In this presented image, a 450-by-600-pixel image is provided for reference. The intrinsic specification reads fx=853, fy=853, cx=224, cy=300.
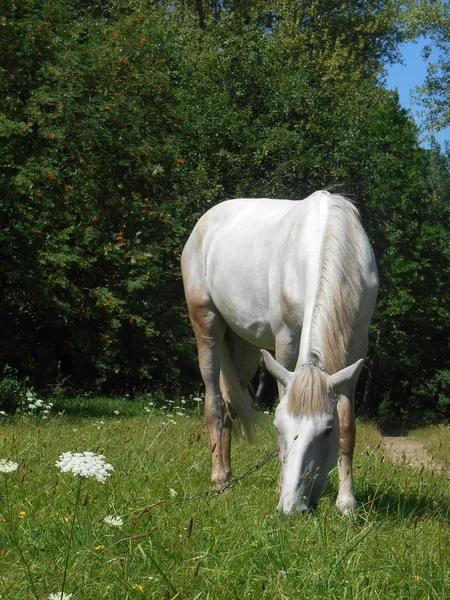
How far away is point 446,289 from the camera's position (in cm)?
2461

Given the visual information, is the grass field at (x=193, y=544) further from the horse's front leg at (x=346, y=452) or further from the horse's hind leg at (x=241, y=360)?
the horse's hind leg at (x=241, y=360)

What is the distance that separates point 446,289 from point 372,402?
448cm

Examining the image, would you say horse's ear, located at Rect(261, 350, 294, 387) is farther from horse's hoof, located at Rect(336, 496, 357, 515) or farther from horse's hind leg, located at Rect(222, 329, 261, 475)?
horse's hind leg, located at Rect(222, 329, 261, 475)

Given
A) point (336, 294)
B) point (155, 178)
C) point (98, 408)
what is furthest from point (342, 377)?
point (155, 178)

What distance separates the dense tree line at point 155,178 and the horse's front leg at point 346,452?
4.96 meters

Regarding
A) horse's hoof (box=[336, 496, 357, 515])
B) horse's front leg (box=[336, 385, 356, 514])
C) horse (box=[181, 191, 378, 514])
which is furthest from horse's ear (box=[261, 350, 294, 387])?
horse's hoof (box=[336, 496, 357, 515])

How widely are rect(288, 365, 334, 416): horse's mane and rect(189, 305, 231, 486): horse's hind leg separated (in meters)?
2.14

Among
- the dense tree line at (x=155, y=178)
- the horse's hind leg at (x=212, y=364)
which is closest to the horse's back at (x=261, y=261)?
the horse's hind leg at (x=212, y=364)

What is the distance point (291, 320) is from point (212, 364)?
4.92 ft

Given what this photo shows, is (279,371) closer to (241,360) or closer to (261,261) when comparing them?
(261,261)

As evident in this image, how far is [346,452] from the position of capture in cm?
504

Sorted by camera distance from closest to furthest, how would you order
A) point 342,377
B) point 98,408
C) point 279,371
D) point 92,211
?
point 342,377, point 279,371, point 98,408, point 92,211

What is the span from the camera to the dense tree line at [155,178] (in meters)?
12.5

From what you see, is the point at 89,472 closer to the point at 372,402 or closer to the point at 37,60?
the point at 37,60
